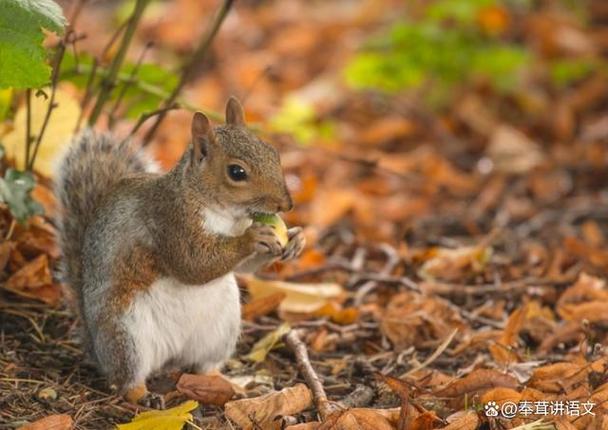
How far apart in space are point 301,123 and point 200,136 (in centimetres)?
345

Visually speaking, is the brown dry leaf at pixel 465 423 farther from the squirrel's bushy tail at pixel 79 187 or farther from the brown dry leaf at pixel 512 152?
the brown dry leaf at pixel 512 152

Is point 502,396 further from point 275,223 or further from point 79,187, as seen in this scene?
point 79,187

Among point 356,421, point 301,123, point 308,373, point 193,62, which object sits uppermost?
point 193,62

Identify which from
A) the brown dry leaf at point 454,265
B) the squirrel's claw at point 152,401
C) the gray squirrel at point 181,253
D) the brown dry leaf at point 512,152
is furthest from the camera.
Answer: the brown dry leaf at point 512,152

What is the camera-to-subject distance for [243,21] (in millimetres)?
8180

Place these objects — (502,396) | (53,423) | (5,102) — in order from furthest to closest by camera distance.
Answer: (5,102) < (502,396) < (53,423)

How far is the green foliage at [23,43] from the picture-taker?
9.15 ft

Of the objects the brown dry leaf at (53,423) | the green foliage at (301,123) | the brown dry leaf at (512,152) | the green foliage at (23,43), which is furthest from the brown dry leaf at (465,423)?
the green foliage at (301,123)

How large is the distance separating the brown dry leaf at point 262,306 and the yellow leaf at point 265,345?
17cm

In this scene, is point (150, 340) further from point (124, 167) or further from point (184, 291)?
point (124, 167)

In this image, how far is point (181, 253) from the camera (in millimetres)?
2932

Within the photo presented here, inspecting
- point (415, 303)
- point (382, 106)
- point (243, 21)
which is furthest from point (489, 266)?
point (243, 21)

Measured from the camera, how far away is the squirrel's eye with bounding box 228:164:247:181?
2846 mm

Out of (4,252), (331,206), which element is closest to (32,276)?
(4,252)
